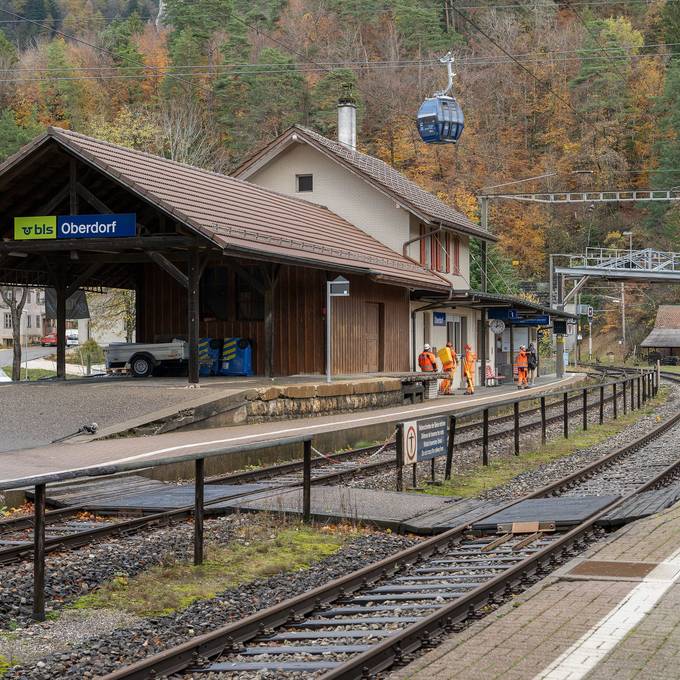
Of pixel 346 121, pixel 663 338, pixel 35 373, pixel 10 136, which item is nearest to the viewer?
pixel 346 121

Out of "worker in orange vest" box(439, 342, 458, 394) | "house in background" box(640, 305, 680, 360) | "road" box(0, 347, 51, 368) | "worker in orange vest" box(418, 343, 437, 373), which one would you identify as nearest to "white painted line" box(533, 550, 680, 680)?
"worker in orange vest" box(418, 343, 437, 373)

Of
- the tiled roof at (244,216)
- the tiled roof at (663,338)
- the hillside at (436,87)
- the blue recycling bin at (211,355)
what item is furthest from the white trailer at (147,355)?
the tiled roof at (663,338)

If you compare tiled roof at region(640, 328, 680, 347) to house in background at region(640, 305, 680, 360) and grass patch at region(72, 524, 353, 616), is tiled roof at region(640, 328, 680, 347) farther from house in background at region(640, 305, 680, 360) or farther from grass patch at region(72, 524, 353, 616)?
grass patch at region(72, 524, 353, 616)

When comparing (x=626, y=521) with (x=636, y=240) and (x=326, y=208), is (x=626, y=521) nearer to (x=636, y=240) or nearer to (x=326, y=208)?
(x=326, y=208)

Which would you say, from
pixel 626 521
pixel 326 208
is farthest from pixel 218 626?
pixel 326 208

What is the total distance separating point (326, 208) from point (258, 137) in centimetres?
3446

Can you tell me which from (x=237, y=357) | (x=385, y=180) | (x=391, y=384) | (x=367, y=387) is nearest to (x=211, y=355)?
(x=237, y=357)

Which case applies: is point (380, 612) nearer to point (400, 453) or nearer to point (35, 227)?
point (400, 453)

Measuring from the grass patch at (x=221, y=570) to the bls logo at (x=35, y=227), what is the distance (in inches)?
528

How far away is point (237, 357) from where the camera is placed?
26.5 meters

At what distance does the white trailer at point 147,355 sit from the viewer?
86.5ft

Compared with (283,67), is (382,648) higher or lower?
lower

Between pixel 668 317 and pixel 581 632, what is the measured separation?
80.0 metres

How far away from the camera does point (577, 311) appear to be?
6197cm
